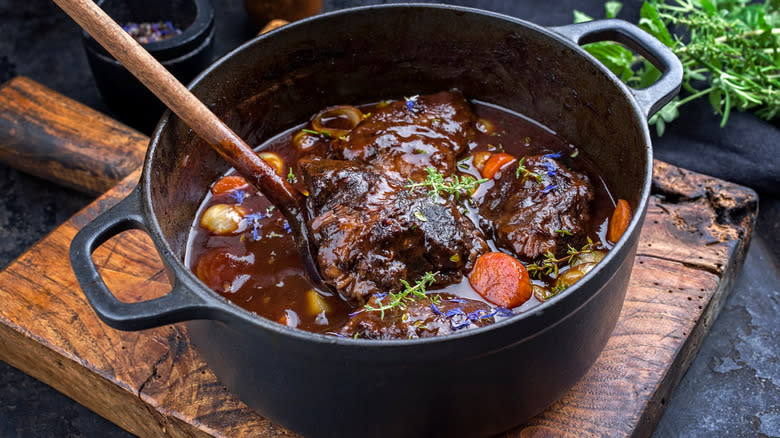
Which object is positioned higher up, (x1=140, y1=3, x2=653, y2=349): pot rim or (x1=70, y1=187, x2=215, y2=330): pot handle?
(x1=140, y1=3, x2=653, y2=349): pot rim

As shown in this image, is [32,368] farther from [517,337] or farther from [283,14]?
[283,14]

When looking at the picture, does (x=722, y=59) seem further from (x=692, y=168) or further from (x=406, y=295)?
(x=406, y=295)

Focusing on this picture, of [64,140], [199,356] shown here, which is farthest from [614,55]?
[64,140]

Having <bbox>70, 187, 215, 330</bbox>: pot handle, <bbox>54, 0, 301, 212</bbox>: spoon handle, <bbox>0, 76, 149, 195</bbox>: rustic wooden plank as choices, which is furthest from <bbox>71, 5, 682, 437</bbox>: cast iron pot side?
<bbox>0, 76, 149, 195</bbox>: rustic wooden plank

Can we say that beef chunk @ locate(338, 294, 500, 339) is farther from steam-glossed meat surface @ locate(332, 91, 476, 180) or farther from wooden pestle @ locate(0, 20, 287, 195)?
wooden pestle @ locate(0, 20, 287, 195)

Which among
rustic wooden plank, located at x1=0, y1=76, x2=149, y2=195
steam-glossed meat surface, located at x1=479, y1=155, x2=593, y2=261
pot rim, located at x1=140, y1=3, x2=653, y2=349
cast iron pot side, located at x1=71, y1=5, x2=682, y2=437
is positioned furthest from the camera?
rustic wooden plank, located at x1=0, y1=76, x2=149, y2=195

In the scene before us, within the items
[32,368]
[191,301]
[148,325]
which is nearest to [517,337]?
[191,301]

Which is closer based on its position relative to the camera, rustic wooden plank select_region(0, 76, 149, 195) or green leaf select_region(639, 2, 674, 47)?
rustic wooden plank select_region(0, 76, 149, 195)
